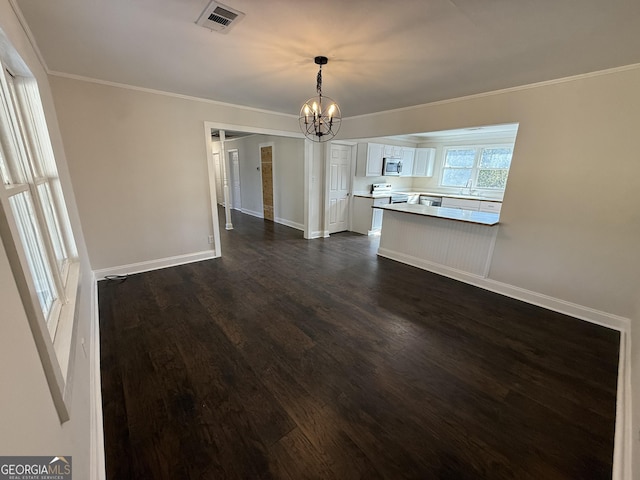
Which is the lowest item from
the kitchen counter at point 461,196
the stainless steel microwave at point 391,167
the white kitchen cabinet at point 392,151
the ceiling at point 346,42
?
the kitchen counter at point 461,196

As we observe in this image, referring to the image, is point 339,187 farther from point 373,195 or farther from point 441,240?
point 441,240

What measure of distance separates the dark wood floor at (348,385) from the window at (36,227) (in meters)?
0.71

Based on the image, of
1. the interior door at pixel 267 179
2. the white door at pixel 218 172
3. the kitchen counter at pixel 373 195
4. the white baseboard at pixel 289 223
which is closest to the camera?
the kitchen counter at pixel 373 195

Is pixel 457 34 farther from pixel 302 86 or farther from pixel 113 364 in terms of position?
pixel 113 364

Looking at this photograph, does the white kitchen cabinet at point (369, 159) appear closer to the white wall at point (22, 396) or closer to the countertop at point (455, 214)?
the countertop at point (455, 214)

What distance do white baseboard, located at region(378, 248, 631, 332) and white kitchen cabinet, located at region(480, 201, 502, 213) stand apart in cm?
263

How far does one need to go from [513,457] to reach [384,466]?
29.0 inches

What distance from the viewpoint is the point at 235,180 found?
855 centimetres

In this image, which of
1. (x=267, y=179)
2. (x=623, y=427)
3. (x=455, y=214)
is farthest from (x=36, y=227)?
(x=267, y=179)

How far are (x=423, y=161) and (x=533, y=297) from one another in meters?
4.60

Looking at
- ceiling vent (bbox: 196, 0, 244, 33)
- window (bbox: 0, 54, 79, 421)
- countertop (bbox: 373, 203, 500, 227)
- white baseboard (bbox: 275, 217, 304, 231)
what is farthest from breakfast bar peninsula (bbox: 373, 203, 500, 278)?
window (bbox: 0, 54, 79, 421)

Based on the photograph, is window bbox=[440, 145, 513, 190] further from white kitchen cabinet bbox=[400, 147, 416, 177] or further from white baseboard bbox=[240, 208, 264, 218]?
white baseboard bbox=[240, 208, 264, 218]

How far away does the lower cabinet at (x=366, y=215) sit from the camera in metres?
5.95

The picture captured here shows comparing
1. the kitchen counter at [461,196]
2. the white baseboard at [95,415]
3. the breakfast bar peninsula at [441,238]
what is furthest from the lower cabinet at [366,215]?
the white baseboard at [95,415]
